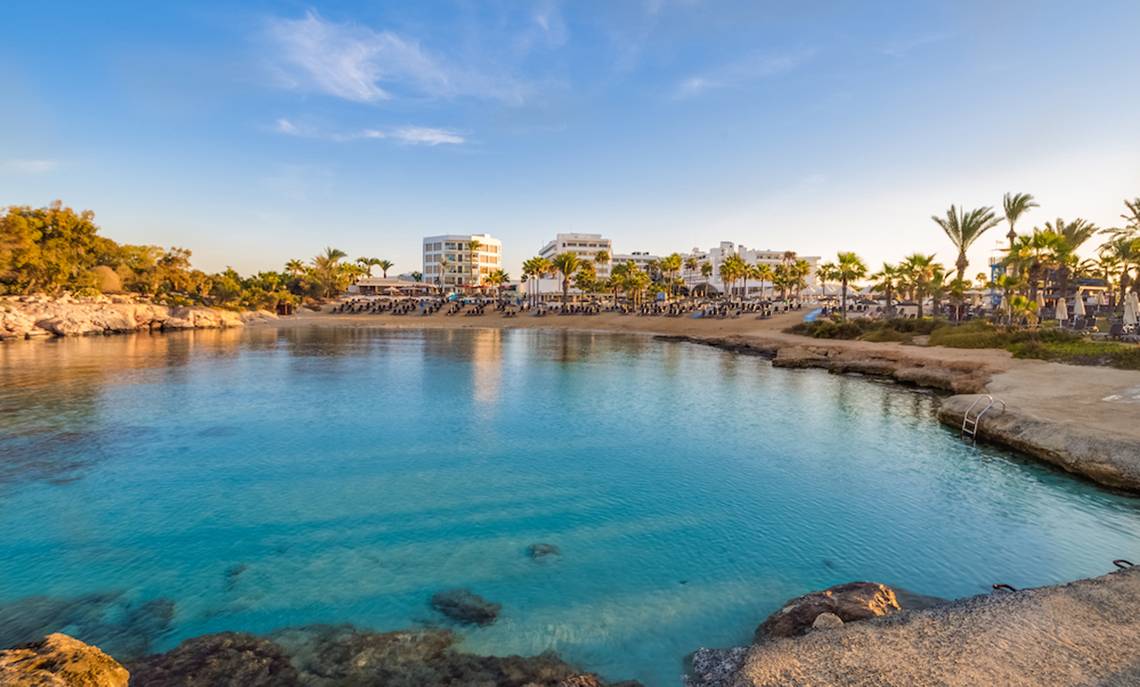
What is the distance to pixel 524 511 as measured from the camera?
1355 cm

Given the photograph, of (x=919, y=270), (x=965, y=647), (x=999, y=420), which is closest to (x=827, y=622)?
(x=965, y=647)

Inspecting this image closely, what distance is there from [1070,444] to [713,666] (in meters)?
15.3

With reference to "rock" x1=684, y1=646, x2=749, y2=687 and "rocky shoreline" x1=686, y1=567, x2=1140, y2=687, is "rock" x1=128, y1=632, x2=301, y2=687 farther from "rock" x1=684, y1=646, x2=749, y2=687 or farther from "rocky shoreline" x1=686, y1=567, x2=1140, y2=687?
"rocky shoreline" x1=686, y1=567, x2=1140, y2=687

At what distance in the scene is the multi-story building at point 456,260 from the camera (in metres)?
132

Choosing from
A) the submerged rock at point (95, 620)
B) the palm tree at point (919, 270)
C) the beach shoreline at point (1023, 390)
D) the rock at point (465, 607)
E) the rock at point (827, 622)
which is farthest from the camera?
the palm tree at point (919, 270)

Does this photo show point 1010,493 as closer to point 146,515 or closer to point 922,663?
point 922,663

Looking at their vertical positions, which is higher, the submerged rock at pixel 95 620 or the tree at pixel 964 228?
the tree at pixel 964 228

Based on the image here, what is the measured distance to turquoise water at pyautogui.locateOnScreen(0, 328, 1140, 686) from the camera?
942 cm

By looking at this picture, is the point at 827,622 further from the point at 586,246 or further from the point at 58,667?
the point at 586,246

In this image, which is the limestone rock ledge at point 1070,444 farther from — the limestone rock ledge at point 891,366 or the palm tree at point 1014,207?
the palm tree at point 1014,207

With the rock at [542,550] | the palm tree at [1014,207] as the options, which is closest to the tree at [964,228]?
the palm tree at [1014,207]

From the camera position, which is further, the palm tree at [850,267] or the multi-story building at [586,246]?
the multi-story building at [586,246]

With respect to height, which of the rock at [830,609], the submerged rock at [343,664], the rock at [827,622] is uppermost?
the rock at [827,622]

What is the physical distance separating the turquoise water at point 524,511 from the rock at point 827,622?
154 cm
